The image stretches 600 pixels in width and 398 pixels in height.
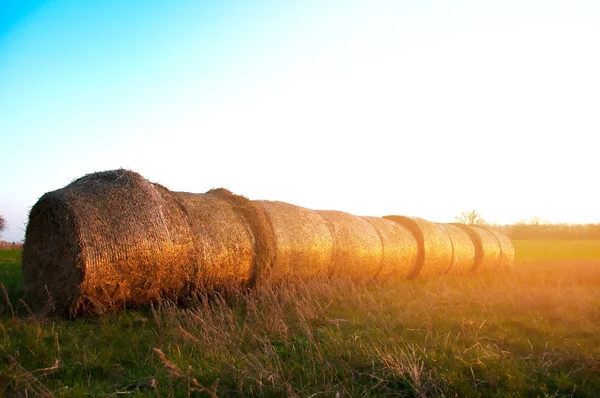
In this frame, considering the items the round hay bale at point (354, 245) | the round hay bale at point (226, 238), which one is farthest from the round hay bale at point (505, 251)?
the round hay bale at point (226, 238)

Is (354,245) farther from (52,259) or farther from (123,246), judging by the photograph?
(52,259)

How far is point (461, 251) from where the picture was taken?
49.7ft

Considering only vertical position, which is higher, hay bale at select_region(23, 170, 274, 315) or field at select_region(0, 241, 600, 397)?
hay bale at select_region(23, 170, 274, 315)

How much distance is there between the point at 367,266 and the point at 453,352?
21.5 feet

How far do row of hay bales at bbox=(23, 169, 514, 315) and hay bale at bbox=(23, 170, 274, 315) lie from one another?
0.02 meters

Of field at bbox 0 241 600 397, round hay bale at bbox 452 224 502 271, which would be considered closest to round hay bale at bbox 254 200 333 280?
field at bbox 0 241 600 397

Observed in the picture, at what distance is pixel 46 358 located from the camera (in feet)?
15.6

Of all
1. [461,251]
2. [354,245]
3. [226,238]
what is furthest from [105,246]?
[461,251]

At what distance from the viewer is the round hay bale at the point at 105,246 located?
245 inches

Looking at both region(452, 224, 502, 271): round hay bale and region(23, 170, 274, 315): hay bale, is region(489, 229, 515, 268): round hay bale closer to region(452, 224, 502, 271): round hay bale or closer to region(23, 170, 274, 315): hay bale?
region(452, 224, 502, 271): round hay bale

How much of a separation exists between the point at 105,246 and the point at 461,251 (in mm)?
12307

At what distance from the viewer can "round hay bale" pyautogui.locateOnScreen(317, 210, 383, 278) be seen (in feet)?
34.7

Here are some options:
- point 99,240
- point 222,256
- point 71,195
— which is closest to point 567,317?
point 222,256

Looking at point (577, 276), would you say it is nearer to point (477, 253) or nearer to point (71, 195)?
point (477, 253)
